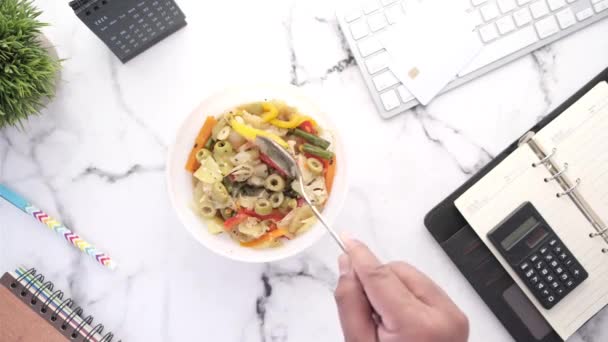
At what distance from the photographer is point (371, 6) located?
93cm

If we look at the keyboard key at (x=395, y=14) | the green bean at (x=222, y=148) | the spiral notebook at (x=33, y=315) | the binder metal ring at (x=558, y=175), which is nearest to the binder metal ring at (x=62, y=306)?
the spiral notebook at (x=33, y=315)

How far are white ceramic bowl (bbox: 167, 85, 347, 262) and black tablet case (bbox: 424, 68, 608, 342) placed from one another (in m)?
0.18

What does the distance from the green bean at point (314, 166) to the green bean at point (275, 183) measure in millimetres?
47

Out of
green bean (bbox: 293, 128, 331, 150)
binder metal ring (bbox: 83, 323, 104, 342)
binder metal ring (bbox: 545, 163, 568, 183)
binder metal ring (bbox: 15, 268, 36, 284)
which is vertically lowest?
binder metal ring (bbox: 545, 163, 568, 183)

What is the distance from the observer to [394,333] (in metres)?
0.64

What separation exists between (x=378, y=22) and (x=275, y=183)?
0.33 meters

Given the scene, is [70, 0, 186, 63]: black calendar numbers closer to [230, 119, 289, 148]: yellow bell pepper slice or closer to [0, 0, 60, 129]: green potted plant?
[0, 0, 60, 129]: green potted plant

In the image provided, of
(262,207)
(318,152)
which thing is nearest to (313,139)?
(318,152)

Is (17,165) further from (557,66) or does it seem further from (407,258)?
(557,66)

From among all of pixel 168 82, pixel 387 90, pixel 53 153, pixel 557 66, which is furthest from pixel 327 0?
pixel 53 153

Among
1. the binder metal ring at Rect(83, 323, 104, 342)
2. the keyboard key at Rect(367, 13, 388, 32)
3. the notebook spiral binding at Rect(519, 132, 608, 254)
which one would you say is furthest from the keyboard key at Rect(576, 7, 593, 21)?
the binder metal ring at Rect(83, 323, 104, 342)

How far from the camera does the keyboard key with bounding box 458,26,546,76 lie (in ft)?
3.04

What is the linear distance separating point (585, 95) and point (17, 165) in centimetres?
97

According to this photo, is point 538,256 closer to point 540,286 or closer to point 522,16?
point 540,286
